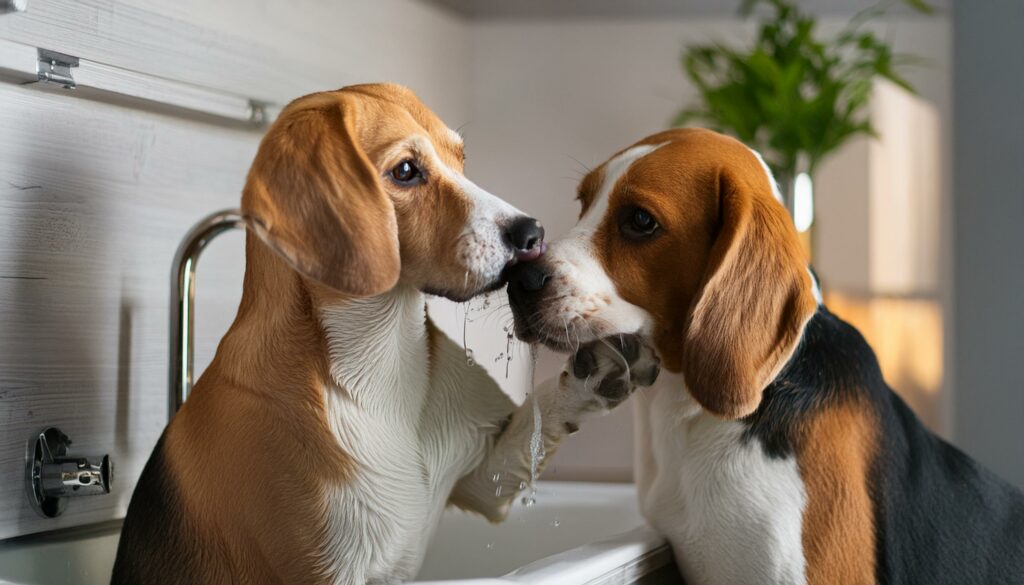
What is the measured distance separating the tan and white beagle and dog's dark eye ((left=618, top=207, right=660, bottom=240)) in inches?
5.3

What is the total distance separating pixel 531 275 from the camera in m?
1.39

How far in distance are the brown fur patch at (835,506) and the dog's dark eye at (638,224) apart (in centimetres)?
34

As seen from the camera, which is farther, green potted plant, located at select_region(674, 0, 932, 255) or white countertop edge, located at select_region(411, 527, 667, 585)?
green potted plant, located at select_region(674, 0, 932, 255)

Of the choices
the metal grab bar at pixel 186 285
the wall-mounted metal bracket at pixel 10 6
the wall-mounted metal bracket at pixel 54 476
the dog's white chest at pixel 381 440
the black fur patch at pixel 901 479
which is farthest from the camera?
the metal grab bar at pixel 186 285

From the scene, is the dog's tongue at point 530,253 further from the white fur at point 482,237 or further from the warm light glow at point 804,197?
the warm light glow at point 804,197

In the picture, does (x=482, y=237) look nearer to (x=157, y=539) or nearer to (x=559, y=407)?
(x=559, y=407)

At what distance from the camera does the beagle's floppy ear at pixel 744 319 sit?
133 centimetres

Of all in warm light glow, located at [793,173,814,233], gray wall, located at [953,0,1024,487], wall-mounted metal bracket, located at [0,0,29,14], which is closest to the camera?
wall-mounted metal bracket, located at [0,0,29,14]

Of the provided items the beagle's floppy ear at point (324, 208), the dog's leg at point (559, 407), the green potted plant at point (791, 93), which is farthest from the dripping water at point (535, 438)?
the green potted plant at point (791, 93)

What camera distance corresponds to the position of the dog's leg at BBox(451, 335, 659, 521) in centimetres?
150

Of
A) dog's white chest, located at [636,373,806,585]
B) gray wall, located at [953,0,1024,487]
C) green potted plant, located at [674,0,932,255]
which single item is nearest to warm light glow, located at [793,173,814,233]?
green potted plant, located at [674,0,932,255]

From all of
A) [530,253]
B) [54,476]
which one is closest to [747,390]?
[530,253]

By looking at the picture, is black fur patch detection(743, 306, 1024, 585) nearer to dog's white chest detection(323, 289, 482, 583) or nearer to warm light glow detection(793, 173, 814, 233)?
dog's white chest detection(323, 289, 482, 583)

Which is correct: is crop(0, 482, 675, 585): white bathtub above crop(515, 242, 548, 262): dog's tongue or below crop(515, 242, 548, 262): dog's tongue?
below
